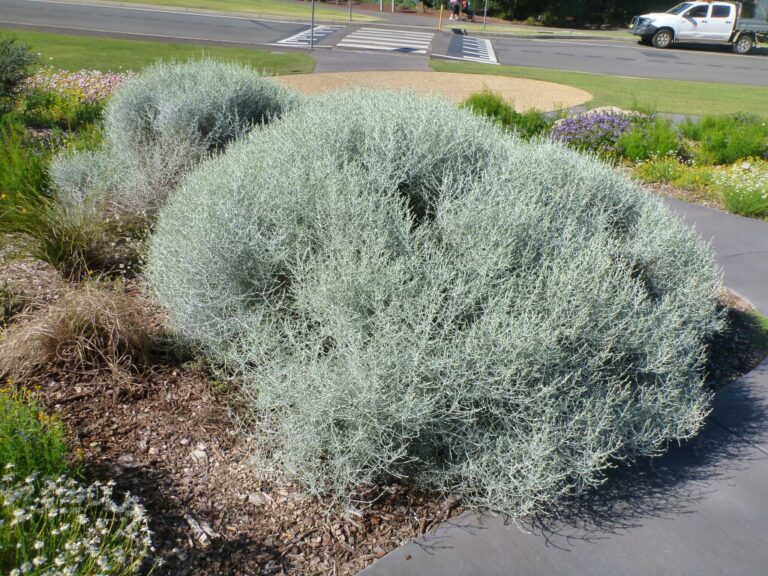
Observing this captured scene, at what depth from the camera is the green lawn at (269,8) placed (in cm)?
3347

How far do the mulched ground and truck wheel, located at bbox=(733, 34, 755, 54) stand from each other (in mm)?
34799

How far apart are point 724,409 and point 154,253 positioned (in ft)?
11.7

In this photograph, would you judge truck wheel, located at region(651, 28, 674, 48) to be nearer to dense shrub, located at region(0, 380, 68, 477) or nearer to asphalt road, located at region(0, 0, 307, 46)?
asphalt road, located at region(0, 0, 307, 46)

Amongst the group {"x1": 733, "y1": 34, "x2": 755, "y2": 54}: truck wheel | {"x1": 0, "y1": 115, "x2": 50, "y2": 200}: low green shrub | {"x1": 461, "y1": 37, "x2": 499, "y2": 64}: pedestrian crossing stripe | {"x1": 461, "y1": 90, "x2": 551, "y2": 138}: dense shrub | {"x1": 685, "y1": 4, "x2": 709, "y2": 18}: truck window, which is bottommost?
{"x1": 0, "y1": 115, "x2": 50, "y2": 200}: low green shrub

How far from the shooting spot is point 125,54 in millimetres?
18109

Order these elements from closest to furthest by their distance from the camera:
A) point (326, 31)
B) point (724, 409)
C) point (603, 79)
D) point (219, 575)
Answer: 1. point (219, 575)
2. point (724, 409)
3. point (603, 79)
4. point (326, 31)

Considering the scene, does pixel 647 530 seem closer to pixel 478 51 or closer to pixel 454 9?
pixel 478 51

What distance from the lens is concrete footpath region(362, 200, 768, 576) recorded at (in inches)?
113

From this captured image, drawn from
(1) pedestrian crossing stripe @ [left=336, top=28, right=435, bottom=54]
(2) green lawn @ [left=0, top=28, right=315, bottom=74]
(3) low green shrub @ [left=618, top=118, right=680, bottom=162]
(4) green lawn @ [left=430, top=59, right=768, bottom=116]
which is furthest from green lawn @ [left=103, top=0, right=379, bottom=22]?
(3) low green shrub @ [left=618, top=118, right=680, bottom=162]

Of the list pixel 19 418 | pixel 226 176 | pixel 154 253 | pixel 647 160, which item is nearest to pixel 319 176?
pixel 226 176

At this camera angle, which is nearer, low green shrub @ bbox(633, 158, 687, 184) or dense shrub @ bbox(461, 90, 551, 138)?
low green shrub @ bbox(633, 158, 687, 184)

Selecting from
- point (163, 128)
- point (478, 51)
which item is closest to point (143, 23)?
point (478, 51)

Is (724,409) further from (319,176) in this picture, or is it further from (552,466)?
(319,176)

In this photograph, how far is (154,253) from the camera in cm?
419
